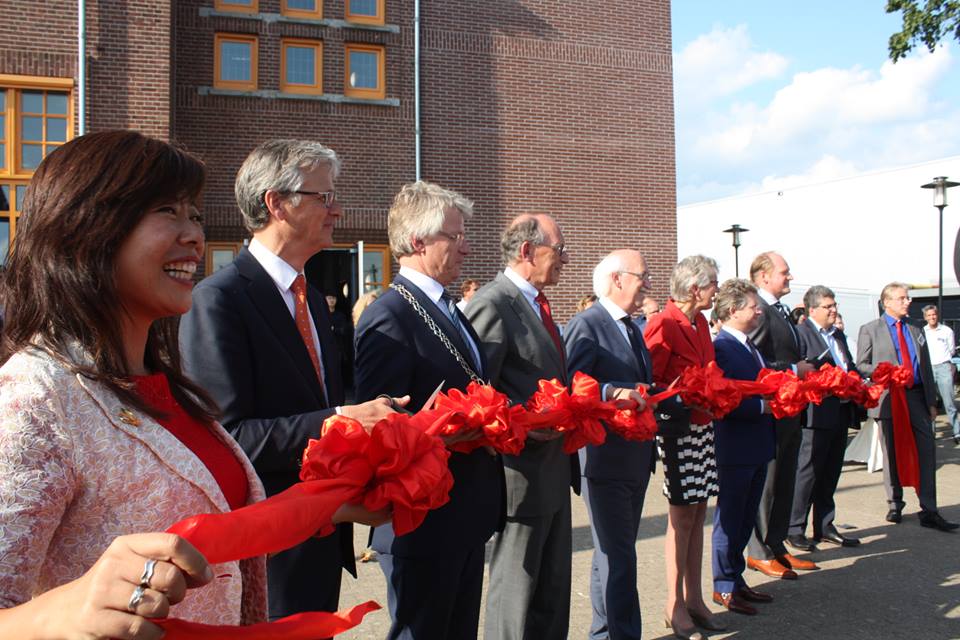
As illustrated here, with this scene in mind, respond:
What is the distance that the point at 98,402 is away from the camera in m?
1.44

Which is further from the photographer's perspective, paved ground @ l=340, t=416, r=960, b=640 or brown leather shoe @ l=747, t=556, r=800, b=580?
brown leather shoe @ l=747, t=556, r=800, b=580

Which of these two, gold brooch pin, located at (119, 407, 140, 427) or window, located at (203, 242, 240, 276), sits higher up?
window, located at (203, 242, 240, 276)

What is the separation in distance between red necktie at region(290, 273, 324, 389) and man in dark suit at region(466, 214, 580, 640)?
125 centimetres

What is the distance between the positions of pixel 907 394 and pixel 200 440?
8352 mm

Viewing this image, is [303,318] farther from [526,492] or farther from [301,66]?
[301,66]

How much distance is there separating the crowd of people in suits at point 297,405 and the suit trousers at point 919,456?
2128mm

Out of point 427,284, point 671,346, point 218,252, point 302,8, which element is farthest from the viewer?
point 302,8

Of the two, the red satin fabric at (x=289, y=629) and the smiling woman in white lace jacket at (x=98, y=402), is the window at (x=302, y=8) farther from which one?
the red satin fabric at (x=289, y=629)

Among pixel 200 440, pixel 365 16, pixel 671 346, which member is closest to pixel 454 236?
pixel 200 440

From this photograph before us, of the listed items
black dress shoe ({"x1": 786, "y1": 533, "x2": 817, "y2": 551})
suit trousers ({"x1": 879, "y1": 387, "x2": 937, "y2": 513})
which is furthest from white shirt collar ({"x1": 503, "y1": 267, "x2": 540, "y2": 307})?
suit trousers ({"x1": 879, "y1": 387, "x2": 937, "y2": 513})

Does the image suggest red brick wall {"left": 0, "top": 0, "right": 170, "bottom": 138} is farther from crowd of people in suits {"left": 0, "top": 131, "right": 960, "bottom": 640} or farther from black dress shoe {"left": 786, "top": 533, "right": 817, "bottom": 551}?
black dress shoe {"left": 786, "top": 533, "right": 817, "bottom": 551}

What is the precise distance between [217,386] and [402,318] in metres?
0.95

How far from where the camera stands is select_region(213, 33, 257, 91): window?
48.7ft

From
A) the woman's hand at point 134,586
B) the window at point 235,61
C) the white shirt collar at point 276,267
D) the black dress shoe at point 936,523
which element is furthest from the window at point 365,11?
the woman's hand at point 134,586
